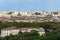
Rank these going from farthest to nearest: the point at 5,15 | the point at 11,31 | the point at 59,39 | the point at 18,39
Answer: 1. the point at 5,15
2. the point at 11,31
3. the point at 18,39
4. the point at 59,39

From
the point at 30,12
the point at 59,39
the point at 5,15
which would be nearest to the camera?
the point at 59,39

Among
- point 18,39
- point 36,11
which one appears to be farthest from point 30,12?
point 18,39

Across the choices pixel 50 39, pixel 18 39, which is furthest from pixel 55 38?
pixel 18 39

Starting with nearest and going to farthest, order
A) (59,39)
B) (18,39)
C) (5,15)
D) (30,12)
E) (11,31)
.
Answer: (59,39) < (18,39) < (11,31) < (5,15) < (30,12)

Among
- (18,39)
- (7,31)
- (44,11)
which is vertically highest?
(18,39)

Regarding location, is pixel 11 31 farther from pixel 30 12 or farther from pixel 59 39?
pixel 30 12

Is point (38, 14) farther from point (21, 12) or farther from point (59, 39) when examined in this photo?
point (59, 39)

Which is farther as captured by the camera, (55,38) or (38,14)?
(38,14)

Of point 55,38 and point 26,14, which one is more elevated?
point 55,38

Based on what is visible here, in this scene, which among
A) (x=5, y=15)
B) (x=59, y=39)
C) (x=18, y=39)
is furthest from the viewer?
(x=5, y=15)

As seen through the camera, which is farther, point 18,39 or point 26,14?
point 26,14
